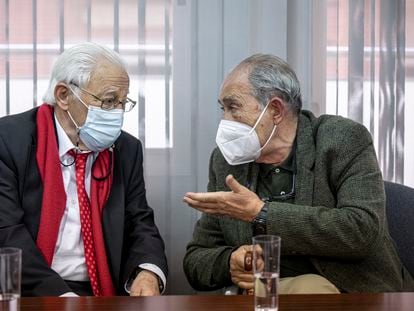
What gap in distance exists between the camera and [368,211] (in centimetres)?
209

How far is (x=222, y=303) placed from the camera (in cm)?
160

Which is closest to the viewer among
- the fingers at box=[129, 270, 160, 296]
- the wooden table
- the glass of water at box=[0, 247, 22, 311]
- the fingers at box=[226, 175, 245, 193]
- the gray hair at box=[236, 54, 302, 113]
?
the glass of water at box=[0, 247, 22, 311]

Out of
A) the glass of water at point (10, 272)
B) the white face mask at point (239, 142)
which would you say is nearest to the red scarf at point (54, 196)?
the white face mask at point (239, 142)

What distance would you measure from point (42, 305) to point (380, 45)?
1.73 metres

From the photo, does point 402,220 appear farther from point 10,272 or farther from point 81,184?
point 10,272

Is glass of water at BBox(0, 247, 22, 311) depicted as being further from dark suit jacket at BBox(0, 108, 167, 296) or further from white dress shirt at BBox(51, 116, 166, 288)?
white dress shirt at BBox(51, 116, 166, 288)

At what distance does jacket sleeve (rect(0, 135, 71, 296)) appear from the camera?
6.81 feet

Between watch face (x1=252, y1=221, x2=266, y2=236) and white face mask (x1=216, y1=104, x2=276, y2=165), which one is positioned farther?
white face mask (x1=216, y1=104, x2=276, y2=165)

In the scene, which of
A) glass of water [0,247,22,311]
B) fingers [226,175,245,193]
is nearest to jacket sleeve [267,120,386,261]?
fingers [226,175,245,193]

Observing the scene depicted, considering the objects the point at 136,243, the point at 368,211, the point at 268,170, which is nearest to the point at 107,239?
the point at 136,243

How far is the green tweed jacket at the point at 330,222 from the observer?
2.07 m

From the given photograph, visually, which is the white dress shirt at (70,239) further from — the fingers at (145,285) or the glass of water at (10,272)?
Answer: the glass of water at (10,272)

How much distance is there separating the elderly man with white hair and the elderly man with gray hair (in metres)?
0.21

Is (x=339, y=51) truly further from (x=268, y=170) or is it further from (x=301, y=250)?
(x=301, y=250)
